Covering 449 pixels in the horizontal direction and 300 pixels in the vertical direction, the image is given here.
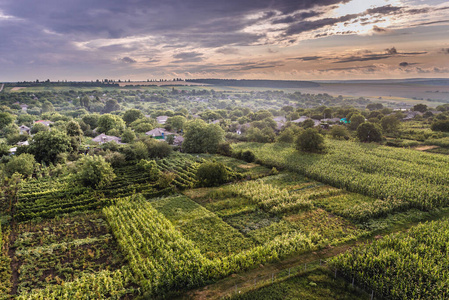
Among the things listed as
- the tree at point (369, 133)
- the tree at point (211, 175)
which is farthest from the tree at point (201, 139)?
the tree at point (369, 133)

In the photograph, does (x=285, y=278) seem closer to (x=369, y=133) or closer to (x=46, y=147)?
(x=46, y=147)

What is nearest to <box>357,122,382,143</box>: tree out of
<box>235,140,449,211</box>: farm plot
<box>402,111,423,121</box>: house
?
<box>235,140,449,211</box>: farm plot

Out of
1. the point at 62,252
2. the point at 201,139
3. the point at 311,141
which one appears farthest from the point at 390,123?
the point at 62,252

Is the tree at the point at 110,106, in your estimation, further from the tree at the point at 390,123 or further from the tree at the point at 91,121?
the tree at the point at 390,123

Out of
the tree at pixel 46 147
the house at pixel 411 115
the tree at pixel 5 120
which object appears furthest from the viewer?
the house at pixel 411 115

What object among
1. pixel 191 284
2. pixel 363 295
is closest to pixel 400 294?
pixel 363 295

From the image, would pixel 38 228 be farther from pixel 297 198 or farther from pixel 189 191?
pixel 297 198
